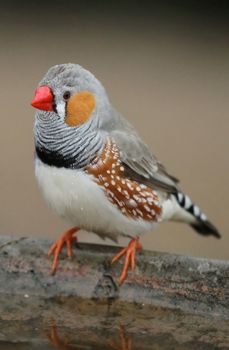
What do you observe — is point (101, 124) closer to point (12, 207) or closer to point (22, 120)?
point (12, 207)

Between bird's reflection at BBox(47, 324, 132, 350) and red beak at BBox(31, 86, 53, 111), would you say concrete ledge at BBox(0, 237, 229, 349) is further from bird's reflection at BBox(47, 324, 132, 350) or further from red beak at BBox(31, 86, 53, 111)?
red beak at BBox(31, 86, 53, 111)

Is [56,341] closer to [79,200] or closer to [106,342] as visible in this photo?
[106,342]

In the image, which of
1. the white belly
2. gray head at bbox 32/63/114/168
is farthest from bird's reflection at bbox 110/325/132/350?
gray head at bbox 32/63/114/168

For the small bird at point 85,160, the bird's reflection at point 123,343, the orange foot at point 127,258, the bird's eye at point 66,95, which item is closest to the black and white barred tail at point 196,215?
the small bird at point 85,160

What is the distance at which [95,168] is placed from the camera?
14.7 ft

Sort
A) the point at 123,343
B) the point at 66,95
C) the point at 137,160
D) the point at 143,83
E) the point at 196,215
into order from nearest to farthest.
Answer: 1. the point at 123,343
2. the point at 66,95
3. the point at 137,160
4. the point at 196,215
5. the point at 143,83

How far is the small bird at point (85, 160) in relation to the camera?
4417mm

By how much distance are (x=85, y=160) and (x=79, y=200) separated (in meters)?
0.18

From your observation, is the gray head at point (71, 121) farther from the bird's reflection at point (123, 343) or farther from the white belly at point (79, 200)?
the bird's reflection at point (123, 343)

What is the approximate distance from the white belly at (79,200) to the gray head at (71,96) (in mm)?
236

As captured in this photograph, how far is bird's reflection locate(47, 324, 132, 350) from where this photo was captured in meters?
3.87

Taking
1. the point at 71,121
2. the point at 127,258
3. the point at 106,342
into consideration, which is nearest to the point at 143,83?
the point at 71,121

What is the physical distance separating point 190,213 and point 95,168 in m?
0.93

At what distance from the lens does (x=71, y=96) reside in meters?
4.43
